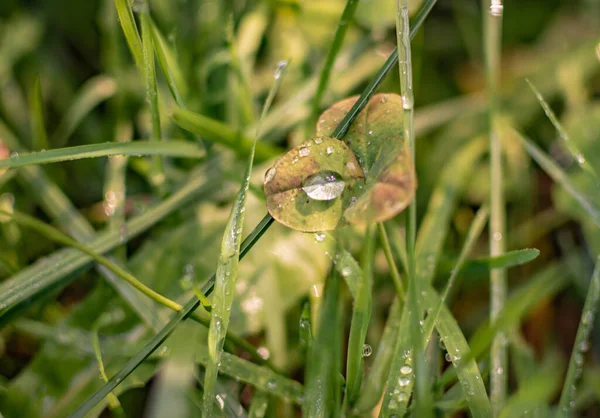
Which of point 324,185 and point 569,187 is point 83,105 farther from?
point 569,187

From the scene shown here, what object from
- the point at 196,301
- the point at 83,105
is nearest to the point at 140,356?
the point at 196,301

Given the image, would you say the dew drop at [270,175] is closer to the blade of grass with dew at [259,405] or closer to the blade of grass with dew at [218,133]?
the blade of grass with dew at [218,133]

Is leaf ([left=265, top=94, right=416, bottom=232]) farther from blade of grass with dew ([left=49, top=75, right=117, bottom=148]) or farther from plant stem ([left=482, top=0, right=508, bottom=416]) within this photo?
blade of grass with dew ([left=49, top=75, right=117, bottom=148])

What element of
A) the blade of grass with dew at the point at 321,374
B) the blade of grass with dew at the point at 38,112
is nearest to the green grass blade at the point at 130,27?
the blade of grass with dew at the point at 38,112

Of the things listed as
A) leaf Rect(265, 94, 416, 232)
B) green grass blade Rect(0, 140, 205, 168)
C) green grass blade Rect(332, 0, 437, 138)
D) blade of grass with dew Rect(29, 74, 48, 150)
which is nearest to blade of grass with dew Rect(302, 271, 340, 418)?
leaf Rect(265, 94, 416, 232)

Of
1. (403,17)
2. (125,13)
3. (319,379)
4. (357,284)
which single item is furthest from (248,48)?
(319,379)

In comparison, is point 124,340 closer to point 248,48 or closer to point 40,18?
point 248,48
